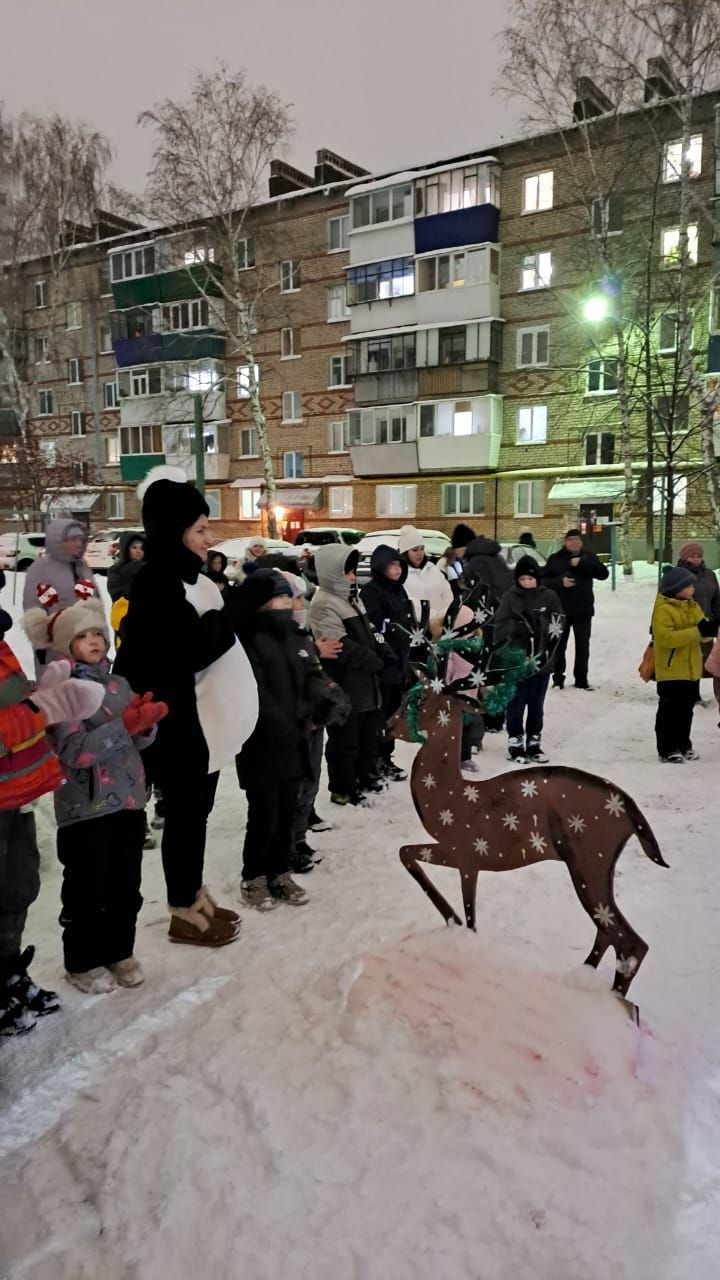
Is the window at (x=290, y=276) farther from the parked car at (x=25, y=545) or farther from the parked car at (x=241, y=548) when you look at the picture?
the parked car at (x=25, y=545)

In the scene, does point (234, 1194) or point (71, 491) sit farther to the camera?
point (71, 491)

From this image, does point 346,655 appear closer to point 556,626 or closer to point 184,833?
point 556,626

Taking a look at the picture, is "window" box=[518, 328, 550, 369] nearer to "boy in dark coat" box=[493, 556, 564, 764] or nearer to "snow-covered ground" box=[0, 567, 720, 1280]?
"boy in dark coat" box=[493, 556, 564, 764]

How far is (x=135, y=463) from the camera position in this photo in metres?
36.2

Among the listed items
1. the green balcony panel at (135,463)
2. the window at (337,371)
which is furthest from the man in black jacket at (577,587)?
the green balcony panel at (135,463)

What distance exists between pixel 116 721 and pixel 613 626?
37.4 feet

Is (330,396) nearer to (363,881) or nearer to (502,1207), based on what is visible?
(363,881)

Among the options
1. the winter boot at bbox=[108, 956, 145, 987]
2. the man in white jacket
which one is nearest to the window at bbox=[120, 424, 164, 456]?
the man in white jacket

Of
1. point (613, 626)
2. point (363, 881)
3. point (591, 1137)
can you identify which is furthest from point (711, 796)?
point (613, 626)

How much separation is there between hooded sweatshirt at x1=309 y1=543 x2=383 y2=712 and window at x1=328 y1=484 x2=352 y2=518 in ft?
89.3

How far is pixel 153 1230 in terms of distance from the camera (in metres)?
2.32

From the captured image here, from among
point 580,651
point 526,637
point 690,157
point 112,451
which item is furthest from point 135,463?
point 526,637

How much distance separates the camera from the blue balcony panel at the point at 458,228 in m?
28.6

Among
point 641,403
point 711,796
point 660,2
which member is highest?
point 660,2
